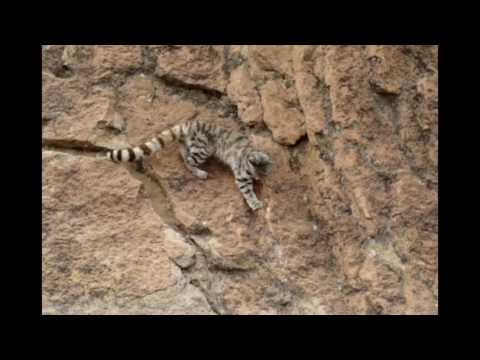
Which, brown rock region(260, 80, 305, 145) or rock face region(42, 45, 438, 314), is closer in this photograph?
rock face region(42, 45, 438, 314)

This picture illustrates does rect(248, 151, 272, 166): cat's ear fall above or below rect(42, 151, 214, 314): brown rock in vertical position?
above

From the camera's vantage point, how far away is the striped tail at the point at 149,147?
753 centimetres

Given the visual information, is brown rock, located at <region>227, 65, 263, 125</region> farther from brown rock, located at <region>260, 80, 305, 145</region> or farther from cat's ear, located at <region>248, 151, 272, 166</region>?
cat's ear, located at <region>248, 151, 272, 166</region>

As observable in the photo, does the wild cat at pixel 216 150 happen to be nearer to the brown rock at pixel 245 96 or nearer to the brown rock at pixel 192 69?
the brown rock at pixel 245 96

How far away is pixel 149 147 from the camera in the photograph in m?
7.72

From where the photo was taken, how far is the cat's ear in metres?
7.75

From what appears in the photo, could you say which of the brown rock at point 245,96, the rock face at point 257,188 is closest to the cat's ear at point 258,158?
the rock face at point 257,188

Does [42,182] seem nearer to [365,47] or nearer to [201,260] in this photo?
[201,260]

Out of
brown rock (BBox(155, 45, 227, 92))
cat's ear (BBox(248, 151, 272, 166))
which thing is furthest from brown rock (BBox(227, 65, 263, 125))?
cat's ear (BBox(248, 151, 272, 166))

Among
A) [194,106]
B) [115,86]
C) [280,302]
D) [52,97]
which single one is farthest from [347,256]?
[52,97]

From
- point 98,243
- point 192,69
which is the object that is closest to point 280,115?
point 192,69

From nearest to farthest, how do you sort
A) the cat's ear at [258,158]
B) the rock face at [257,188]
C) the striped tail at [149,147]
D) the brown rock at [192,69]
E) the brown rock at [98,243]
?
the rock face at [257,188]
the brown rock at [98,243]
the striped tail at [149,147]
the cat's ear at [258,158]
the brown rock at [192,69]

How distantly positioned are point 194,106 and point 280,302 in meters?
3.06

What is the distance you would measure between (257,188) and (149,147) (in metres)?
1.59
